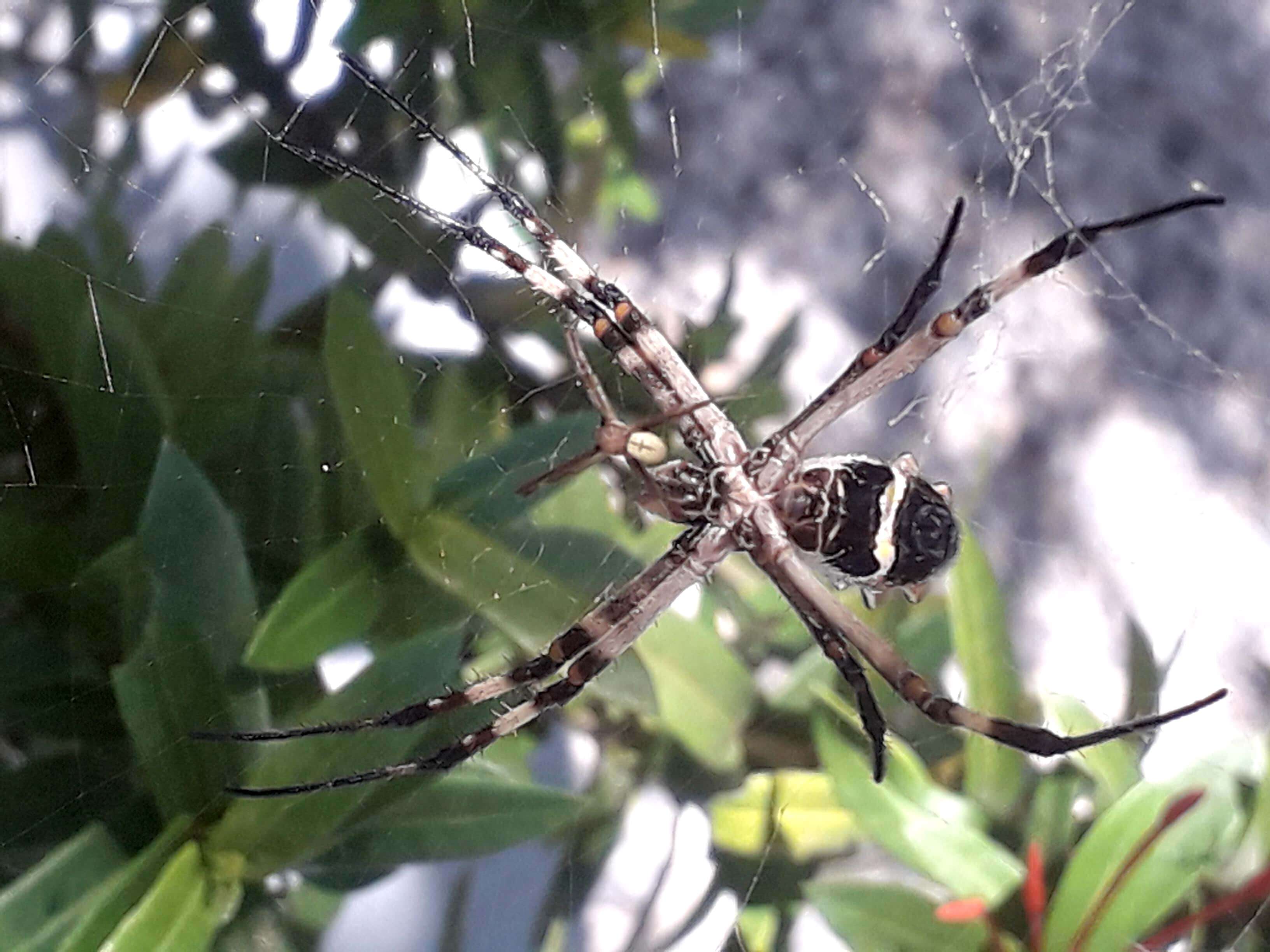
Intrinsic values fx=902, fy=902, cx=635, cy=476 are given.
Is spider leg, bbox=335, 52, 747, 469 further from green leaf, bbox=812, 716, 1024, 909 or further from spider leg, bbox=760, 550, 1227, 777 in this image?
green leaf, bbox=812, 716, 1024, 909

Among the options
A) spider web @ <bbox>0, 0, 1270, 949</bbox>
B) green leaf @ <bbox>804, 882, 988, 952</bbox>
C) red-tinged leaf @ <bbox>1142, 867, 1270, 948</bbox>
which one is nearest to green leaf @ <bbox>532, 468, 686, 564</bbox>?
spider web @ <bbox>0, 0, 1270, 949</bbox>

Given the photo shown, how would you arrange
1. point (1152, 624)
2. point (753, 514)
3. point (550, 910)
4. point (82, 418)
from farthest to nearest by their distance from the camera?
point (1152, 624) < point (550, 910) < point (753, 514) < point (82, 418)

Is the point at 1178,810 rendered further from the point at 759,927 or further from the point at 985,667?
the point at 759,927

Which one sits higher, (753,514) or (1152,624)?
(753,514)

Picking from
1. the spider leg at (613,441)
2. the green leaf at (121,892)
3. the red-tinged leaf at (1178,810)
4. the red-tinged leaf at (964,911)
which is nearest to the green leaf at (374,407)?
the spider leg at (613,441)

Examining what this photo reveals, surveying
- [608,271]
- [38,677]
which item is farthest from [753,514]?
[38,677]

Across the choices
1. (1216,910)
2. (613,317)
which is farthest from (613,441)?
(1216,910)

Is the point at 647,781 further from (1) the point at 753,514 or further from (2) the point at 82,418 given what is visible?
(2) the point at 82,418
